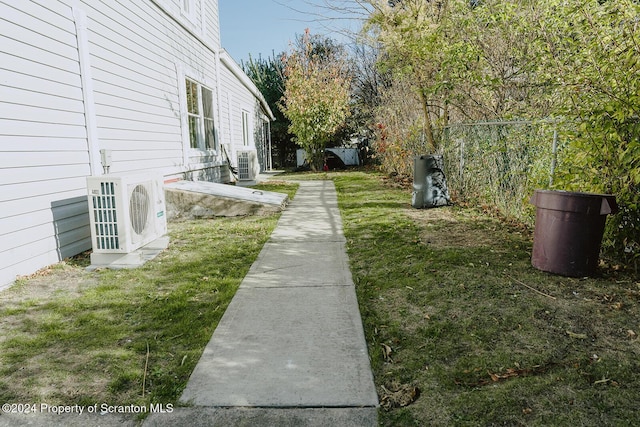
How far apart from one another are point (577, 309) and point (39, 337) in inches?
152

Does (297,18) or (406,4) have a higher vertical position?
(406,4)

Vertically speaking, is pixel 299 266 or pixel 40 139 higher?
pixel 40 139

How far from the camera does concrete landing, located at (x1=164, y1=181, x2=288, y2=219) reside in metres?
6.98

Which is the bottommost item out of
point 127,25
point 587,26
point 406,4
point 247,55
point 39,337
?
point 39,337

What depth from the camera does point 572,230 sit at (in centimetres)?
353

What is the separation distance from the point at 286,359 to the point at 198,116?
8.02m

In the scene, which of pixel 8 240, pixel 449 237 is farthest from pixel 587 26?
pixel 8 240

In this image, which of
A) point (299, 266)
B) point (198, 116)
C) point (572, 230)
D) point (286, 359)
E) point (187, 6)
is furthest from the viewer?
point (187, 6)

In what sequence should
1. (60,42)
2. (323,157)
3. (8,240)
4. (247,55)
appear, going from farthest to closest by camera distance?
(247,55) < (323,157) < (60,42) < (8,240)

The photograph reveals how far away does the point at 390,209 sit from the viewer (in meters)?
7.44

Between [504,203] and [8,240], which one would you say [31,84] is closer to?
[8,240]

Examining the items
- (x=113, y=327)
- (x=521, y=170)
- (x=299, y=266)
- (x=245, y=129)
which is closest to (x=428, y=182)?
(x=521, y=170)

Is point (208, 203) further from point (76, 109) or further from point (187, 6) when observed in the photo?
point (187, 6)

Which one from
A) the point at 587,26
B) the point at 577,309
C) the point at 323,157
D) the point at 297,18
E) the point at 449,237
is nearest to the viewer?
the point at 577,309
